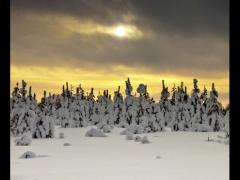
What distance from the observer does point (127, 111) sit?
46188 millimetres

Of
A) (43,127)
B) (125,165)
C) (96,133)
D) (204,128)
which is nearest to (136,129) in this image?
(96,133)

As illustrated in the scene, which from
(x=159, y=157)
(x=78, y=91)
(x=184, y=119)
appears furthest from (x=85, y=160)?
(x=78, y=91)

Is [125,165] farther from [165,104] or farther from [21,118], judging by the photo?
[165,104]

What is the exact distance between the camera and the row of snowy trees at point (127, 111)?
3278 centimetres

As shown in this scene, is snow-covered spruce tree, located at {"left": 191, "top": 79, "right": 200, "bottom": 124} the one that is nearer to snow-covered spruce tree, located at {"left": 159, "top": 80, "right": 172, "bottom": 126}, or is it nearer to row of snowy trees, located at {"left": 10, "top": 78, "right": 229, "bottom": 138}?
row of snowy trees, located at {"left": 10, "top": 78, "right": 229, "bottom": 138}

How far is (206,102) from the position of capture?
46.3 metres

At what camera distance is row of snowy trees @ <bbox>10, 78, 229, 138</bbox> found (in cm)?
3278

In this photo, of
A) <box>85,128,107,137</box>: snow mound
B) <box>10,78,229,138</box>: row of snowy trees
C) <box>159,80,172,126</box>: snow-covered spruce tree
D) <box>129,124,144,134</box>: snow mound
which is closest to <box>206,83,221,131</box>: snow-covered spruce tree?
<box>10,78,229,138</box>: row of snowy trees

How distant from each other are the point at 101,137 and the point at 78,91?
1316 inches

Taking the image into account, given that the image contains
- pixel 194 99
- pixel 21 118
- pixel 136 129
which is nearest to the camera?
pixel 21 118

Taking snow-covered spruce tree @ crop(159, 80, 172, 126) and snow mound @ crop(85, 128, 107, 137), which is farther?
snow-covered spruce tree @ crop(159, 80, 172, 126)

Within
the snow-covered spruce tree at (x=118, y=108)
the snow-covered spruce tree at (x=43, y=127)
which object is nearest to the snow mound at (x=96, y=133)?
the snow-covered spruce tree at (x=43, y=127)

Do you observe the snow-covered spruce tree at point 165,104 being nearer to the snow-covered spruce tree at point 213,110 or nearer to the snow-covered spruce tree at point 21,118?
the snow-covered spruce tree at point 213,110
